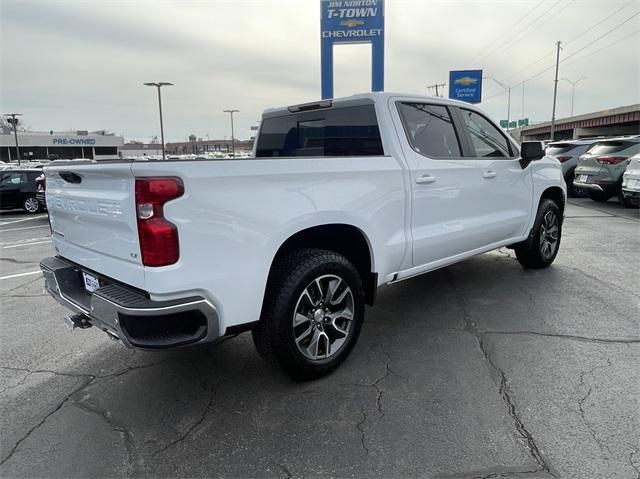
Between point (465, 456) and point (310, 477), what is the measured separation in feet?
2.65

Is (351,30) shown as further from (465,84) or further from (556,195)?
(465,84)

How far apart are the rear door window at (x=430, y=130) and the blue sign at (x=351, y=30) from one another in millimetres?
8928

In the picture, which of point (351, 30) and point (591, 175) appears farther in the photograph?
point (351, 30)

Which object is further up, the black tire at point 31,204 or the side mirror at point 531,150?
the side mirror at point 531,150

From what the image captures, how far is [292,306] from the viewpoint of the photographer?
2.86 m

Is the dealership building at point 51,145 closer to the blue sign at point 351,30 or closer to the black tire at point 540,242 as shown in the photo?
the blue sign at point 351,30

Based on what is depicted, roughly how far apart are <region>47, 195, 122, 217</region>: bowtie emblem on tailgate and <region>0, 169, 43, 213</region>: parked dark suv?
1484 centimetres

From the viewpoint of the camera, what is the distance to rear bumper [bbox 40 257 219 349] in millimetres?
2340

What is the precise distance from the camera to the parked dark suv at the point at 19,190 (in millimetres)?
15445

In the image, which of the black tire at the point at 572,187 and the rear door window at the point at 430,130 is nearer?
the rear door window at the point at 430,130

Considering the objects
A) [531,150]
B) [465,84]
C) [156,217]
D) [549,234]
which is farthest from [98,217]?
[465,84]

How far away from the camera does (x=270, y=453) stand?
2.44 metres

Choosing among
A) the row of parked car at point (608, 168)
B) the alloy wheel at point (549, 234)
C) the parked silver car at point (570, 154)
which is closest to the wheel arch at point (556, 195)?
the alloy wheel at point (549, 234)

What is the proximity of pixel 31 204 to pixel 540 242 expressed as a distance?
16293 mm
